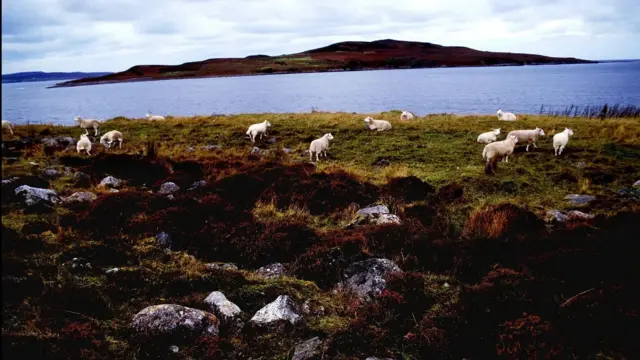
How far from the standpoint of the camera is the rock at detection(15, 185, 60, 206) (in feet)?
36.7

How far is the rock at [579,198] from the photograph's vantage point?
11.9m

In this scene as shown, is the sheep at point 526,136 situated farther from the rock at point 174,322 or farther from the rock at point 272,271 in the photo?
the rock at point 174,322

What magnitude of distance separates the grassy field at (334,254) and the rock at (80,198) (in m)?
0.33

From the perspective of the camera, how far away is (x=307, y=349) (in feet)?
19.3

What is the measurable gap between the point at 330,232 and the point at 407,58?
7906 inches

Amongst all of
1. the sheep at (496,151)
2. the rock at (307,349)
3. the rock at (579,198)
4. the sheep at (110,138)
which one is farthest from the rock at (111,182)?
the rock at (579,198)

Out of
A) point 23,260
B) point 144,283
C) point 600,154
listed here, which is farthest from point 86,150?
point 600,154

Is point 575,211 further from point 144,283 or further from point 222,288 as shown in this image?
point 144,283

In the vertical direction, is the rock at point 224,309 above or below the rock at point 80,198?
below

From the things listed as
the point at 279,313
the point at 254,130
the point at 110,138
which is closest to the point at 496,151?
the point at 254,130

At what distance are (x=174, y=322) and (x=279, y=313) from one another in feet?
4.75

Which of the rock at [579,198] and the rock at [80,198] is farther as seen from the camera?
the rock at [579,198]

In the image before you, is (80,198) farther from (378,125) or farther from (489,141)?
(378,125)

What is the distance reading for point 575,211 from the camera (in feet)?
35.4
